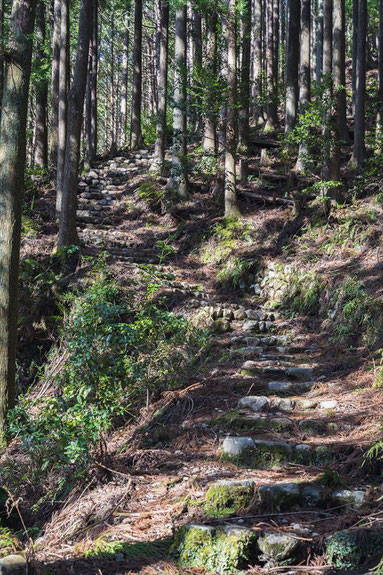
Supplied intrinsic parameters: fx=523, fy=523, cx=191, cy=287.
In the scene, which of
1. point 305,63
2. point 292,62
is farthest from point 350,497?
point 305,63

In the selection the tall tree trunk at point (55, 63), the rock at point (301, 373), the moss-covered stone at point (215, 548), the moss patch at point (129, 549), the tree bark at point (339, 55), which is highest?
the tall tree trunk at point (55, 63)

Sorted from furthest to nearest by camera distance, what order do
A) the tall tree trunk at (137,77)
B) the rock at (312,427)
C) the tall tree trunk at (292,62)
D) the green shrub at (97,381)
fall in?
the tall tree trunk at (137,77)
the tall tree trunk at (292,62)
the rock at (312,427)
the green shrub at (97,381)

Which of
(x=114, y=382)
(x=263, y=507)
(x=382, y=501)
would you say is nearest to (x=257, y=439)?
(x=263, y=507)

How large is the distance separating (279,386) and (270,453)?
1523mm

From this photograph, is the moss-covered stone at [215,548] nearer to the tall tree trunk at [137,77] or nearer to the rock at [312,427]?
the rock at [312,427]

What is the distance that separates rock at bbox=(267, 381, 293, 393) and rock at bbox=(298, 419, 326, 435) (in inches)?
36.0

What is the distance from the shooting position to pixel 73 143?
10594mm

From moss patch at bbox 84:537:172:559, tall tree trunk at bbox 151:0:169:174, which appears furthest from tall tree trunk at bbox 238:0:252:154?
moss patch at bbox 84:537:172:559

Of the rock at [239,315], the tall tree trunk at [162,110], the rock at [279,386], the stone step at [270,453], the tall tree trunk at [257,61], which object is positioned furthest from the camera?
the tall tree trunk at [257,61]

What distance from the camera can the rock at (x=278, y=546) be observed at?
9.27ft

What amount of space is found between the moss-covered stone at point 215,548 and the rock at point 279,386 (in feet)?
8.80

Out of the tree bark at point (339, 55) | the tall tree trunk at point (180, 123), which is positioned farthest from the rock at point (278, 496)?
the tall tree trunk at point (180, 123)

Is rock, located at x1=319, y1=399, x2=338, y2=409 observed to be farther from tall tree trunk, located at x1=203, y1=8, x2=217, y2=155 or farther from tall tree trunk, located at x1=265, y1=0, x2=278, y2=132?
tall tree trunk, located at x1=265, y1=0, x2=278, y2=132

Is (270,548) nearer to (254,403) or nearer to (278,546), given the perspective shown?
(278,546)
